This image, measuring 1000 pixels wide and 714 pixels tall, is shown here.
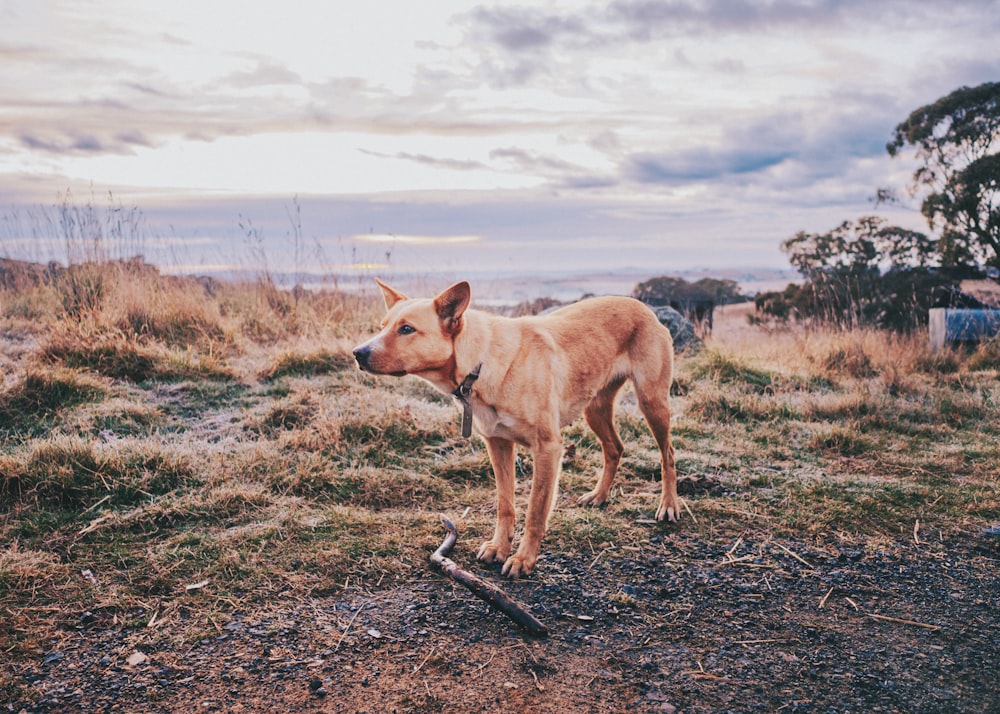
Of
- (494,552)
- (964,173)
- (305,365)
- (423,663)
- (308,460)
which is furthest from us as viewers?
(964,173)

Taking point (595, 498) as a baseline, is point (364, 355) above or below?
above

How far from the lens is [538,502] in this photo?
372cm

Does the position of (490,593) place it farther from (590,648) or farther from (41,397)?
(41,397)

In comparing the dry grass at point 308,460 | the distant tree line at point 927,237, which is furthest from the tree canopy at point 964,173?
the dry grass at point 308,460

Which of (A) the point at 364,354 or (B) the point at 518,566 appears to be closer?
(A) the point at 364,354

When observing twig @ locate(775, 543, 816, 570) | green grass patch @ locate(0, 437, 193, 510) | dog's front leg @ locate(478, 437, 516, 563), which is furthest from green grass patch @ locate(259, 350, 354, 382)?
twig @ locate(775, 543, 816, 570)

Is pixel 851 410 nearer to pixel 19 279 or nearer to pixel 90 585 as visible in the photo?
pixel 90 585

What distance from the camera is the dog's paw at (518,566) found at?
3654mm

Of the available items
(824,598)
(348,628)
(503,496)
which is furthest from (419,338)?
(824,598)

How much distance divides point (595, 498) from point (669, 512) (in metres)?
0.54

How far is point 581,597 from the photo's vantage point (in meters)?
3.48

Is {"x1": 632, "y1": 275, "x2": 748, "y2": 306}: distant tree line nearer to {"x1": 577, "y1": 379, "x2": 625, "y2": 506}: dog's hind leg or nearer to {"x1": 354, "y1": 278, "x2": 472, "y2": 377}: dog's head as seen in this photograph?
{"x1": 577, "y1": 379, "x2": 625, "y2": 506}: dog's hind leg

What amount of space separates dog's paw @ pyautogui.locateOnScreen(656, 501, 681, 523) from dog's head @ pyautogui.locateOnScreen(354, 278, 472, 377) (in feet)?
6.35

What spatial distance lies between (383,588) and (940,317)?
1088 cm
